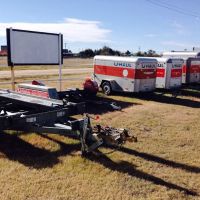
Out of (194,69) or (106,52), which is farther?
(106,52)

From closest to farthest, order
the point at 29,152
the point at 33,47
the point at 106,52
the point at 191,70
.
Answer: the point at 29,152 → the point at 33,47 → the point at 191,70 → the point at 106,52

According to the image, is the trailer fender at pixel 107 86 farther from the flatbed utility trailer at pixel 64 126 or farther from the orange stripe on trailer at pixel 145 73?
the flatbed utility trailer at pixel 64 126

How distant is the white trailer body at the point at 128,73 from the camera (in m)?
16.6

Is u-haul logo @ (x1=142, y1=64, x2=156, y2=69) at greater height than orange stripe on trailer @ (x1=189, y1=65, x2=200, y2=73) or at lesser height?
greater

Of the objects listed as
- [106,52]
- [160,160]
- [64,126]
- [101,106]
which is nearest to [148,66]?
[101,106]

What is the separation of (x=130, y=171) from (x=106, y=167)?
0.49 meters

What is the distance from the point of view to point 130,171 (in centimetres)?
680

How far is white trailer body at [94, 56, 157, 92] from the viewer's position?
653 inches

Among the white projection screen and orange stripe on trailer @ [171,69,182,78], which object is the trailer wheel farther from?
orange stripe on trailer @ [171,69,182,78]

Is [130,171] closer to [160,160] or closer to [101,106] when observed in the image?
[160,160]

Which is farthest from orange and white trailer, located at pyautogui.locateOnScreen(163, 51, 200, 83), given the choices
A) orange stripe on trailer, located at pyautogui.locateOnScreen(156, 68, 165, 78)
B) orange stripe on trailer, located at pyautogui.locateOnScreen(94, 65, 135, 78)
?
orange stripe on trailer, located at pyautogui.locateOnScreen(94, 65, 135, 78)

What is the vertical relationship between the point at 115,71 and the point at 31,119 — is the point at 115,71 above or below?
above

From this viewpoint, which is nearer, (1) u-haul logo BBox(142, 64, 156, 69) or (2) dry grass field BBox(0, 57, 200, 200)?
(2) dry grass field BBox(0, 57, 200, 200)

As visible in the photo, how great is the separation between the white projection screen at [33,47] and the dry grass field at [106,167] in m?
5.33
